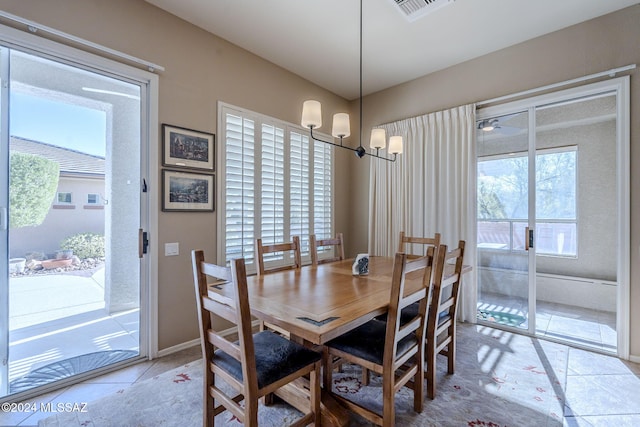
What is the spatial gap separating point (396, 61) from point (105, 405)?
162 inches

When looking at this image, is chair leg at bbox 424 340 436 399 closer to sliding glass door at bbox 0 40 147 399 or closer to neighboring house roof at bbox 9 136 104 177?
sliding glass door at bbox 0 40 147 399

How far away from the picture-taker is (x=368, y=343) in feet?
5.52

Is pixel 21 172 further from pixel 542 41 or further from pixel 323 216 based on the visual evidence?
pixel 542 41

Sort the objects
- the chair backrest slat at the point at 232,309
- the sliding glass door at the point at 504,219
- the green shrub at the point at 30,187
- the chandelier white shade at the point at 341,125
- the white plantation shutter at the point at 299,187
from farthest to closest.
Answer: the white plantation shutter at the point at 299,187
the sliding glass door at the point at 504,219
the chandelier white shade at the point at 341,125
the green shrub at the point at 30,187
the chair backrest slat at the point at 232,309

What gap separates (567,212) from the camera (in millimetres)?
3254

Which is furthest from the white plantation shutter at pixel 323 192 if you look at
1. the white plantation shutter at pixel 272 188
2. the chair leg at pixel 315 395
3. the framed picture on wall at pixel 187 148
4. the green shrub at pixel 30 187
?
the green shrub at pixel 30 187

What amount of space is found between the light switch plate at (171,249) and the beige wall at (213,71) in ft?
0.16

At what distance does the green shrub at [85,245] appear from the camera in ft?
7.68

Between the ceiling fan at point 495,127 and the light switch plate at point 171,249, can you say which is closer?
the light switch plate at point 171,249

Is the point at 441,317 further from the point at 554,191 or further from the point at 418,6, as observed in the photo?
the point at 418,6

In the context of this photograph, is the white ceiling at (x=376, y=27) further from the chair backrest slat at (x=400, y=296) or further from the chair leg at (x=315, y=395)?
the chair leg at (x=315, y=395)

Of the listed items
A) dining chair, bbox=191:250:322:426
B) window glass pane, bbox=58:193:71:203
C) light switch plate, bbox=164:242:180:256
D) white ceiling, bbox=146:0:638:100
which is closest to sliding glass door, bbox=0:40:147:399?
window glass pane, bbox=58:193:71:203

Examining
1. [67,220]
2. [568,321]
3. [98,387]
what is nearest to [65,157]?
[67,220]

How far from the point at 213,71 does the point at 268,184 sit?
1.28 m
